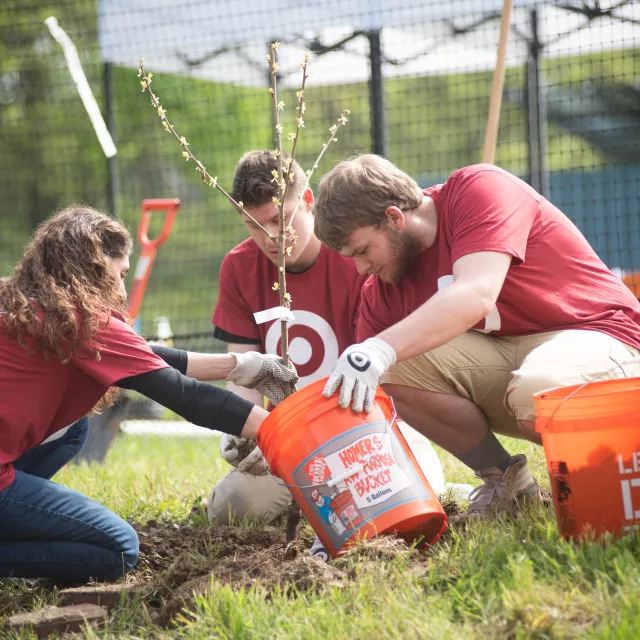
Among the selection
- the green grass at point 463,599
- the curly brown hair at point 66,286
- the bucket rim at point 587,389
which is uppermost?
the curly brown hair at point 66,286

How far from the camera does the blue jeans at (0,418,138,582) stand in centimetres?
262

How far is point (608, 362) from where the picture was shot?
99.0 inches

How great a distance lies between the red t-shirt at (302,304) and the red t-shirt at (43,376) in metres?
0.93

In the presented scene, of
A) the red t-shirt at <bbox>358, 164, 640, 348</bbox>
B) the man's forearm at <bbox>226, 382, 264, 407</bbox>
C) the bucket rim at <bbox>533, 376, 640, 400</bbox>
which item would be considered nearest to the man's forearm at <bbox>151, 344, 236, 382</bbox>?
the man's forearm at <bbox>226, 382, 264, 407</bbox>

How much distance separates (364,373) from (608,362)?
741 mm

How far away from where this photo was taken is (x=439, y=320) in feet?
8.00

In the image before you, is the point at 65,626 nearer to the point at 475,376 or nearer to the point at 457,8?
the point at 475,376

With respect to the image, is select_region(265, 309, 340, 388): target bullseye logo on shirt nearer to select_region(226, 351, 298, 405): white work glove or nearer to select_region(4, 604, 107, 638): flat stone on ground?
select_region(226, 351, 298, 405): white work glove

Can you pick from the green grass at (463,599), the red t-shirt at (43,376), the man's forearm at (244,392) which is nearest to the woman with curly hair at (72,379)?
the red t-shirt at (43,376)

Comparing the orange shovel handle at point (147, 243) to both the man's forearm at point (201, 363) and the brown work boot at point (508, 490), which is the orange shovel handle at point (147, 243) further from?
the brown work boot at point (508, 490)

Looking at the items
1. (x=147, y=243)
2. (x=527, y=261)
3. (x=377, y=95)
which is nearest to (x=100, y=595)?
(x=527, y=261)

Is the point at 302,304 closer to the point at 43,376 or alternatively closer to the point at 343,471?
the point at 43,376

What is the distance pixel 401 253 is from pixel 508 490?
2.74 ft

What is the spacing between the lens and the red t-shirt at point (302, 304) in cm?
344
